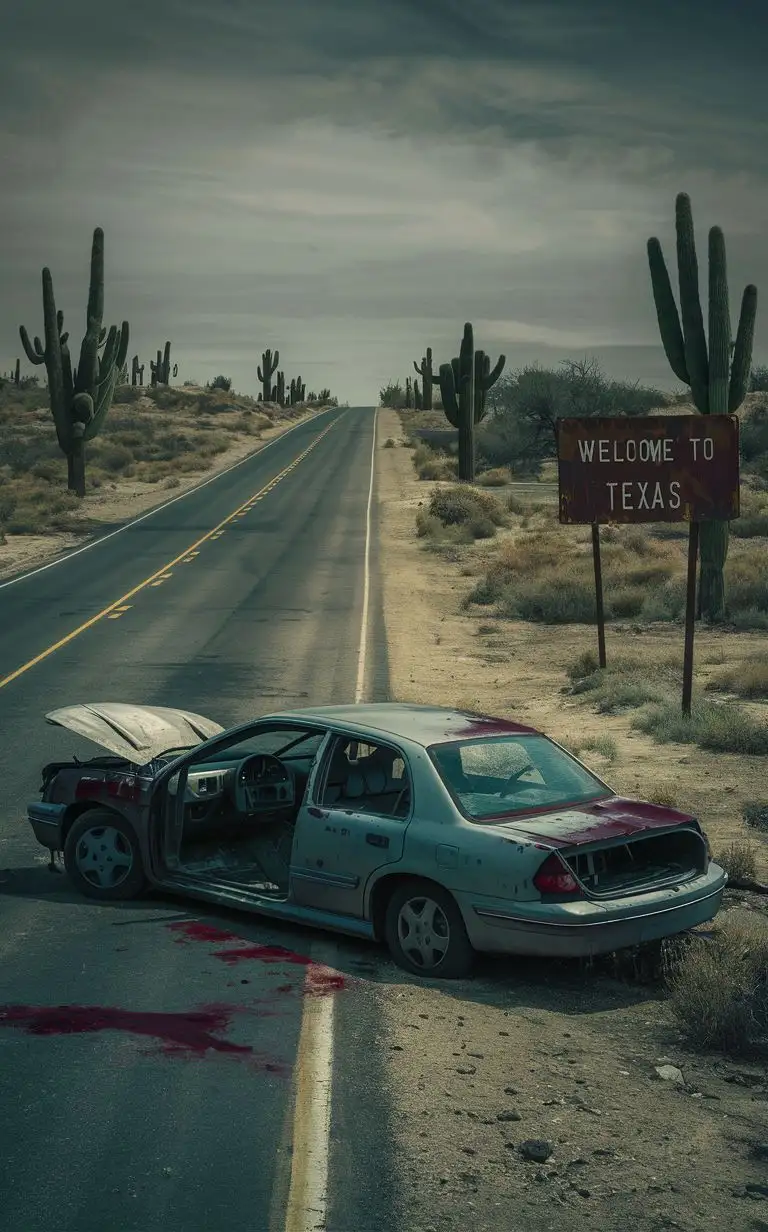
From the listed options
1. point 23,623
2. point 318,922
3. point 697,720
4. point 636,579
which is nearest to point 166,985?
point 318,922

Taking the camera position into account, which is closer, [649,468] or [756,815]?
[756,815]

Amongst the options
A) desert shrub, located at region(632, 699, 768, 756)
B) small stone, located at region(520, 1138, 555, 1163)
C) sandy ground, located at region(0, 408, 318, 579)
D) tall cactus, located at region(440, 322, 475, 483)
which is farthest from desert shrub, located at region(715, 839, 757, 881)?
tall cactus, located at region(440, 322, 475, 483)

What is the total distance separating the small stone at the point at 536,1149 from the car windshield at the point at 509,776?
252 cm

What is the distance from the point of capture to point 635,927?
7.98 meters

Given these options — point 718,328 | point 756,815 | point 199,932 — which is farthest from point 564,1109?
point 718,328

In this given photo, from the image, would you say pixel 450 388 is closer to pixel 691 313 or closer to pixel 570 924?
pixel 691 313

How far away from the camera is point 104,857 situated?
33.3ft

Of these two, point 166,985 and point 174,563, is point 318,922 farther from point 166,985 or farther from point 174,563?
point 174,563

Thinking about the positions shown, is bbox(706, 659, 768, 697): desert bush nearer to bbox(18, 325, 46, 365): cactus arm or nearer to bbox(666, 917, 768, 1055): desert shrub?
bbox(666, 917, 768, 1055): desert shrub

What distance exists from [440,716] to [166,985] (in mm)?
2528

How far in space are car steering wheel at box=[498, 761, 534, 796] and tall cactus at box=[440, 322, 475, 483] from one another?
187ft

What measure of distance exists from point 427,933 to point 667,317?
2014 cm

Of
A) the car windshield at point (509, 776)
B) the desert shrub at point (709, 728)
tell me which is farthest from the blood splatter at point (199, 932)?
the desert shrub at point (709, 728)

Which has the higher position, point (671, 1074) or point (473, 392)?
point (473, 392)
